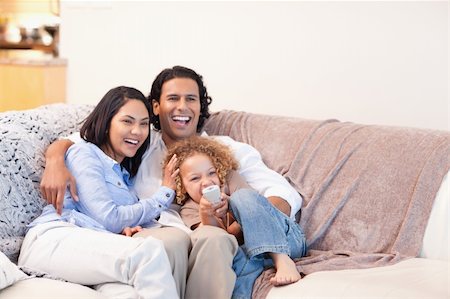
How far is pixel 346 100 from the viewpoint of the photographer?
297 cm

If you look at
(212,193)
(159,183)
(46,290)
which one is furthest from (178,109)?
(46,290)

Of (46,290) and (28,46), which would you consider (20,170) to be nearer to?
(46,290)

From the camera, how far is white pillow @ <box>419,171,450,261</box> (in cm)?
217

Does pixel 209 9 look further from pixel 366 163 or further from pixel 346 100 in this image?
pixel 366 163

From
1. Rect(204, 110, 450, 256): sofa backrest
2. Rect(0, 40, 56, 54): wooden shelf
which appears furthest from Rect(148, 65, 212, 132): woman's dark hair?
Rect(0, 40, 56, 54): wooden shelf

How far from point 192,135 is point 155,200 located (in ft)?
1.41

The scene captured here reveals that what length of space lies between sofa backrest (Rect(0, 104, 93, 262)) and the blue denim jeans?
0.63 m

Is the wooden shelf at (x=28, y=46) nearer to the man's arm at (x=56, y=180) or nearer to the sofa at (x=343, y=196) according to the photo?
the sofa at (x=343, y=196)

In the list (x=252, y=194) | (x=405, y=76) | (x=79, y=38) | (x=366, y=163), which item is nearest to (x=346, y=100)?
(x=405, y=76)

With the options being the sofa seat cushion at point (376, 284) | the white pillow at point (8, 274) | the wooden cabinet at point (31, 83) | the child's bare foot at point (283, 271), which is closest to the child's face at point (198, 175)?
the child's bare foot at point (283, 271)

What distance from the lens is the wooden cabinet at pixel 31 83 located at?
3410 millimetres

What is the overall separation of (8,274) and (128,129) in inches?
26.2

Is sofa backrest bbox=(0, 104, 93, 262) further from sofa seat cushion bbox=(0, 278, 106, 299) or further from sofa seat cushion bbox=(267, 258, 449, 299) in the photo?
sofa seat cushion bbox=(267, 258, 449, 299)

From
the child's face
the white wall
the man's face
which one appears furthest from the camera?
the white wall
